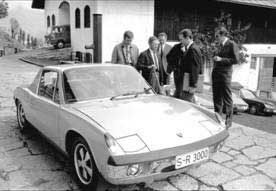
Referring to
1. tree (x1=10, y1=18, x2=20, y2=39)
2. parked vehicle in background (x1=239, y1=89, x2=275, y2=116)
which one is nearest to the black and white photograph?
parked vehicle in background (x1=239, y1=89, x2=275, y2=116)

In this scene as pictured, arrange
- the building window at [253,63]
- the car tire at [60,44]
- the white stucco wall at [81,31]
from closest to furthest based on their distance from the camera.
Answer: the white stucco wall at [81,31] → the car tire at [60,44] → the building window at [253,63]

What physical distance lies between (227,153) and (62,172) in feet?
7.34

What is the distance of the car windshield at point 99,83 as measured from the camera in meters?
3.34

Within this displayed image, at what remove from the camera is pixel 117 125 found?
2.67m

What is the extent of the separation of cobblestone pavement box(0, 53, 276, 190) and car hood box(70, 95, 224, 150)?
59cm

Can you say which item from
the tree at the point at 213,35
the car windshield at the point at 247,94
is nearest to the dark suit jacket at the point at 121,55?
the car windshield at the point at 247,94

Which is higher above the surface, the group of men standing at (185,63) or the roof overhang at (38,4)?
the roof overhang at (38,4)

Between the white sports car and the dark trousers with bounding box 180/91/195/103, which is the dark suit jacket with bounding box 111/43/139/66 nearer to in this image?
the dark trousers with bounding box 180/91/195/103

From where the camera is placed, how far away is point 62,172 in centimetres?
326

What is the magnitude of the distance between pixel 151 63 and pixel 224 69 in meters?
1.33

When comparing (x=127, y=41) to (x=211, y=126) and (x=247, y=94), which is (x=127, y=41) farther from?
(x=247, y=94)

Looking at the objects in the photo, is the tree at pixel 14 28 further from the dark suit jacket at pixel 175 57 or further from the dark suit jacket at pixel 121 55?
the dark suit jacket at pixel 175 57

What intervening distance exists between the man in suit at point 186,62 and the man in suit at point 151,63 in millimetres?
330

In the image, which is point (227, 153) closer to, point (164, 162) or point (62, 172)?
point (164, 162)
